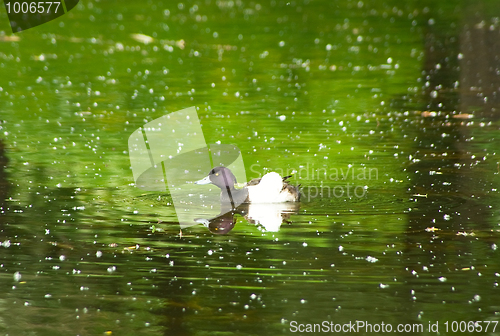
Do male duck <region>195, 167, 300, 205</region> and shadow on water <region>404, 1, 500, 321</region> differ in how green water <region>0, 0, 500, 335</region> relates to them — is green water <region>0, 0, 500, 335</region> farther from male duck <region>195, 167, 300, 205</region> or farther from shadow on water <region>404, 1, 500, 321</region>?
male duck <region>195, 167, 300, 205</region>

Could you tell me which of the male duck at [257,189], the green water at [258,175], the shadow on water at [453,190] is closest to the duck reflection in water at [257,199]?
the male duck at [257,189]

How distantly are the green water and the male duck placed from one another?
407 millimetres

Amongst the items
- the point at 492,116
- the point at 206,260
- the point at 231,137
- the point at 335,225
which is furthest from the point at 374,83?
the point at 206,260

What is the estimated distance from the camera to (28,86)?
17828 millimetres

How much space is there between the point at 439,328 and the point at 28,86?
45.4 ft

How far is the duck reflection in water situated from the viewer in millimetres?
8930

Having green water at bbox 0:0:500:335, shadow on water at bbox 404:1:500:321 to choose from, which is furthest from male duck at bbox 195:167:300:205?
shadow on water at bbox 404:1:500:321

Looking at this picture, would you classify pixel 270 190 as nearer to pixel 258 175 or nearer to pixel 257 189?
pixel 257 189

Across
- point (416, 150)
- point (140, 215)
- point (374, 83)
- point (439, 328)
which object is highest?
point (374, 83)

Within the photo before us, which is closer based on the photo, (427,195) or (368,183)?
(427,195)

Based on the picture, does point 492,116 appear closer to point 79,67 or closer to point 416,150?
point 416,150

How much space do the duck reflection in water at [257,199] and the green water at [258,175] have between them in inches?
9.7

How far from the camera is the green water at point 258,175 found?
649 centimetres

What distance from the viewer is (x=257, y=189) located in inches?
369
